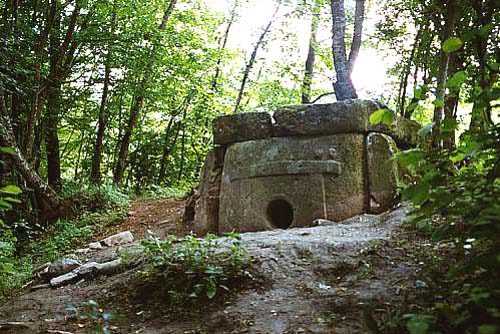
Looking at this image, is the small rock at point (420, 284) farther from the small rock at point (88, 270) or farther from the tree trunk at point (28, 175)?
the tree trunk at point (28, 175)

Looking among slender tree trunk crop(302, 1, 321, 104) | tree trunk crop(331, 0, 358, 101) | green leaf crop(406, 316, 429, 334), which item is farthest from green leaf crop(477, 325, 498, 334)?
slender tree trunk crop(302, 1, 321, 104)

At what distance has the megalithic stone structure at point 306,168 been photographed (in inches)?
276

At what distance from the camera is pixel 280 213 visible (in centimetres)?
762

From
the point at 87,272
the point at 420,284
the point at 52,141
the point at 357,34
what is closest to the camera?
the point at 420,284

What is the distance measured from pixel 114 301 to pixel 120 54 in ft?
21.3

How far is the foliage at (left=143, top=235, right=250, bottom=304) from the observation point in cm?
394

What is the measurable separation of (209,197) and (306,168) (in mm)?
1734

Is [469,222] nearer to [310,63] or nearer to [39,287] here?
[39,287]

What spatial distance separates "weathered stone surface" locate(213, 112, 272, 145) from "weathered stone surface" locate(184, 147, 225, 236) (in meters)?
0.27

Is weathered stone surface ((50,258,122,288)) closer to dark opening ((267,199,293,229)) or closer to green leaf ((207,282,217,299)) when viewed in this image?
green leaf ((207,282,217,299))

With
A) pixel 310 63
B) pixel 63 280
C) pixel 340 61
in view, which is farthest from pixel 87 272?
pixel 310 63

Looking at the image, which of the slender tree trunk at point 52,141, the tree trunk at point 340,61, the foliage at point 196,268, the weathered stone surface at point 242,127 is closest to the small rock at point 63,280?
the foliage at point 196,268

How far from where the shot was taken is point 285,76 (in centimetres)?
1509

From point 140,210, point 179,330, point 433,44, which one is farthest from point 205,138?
point 179,330
